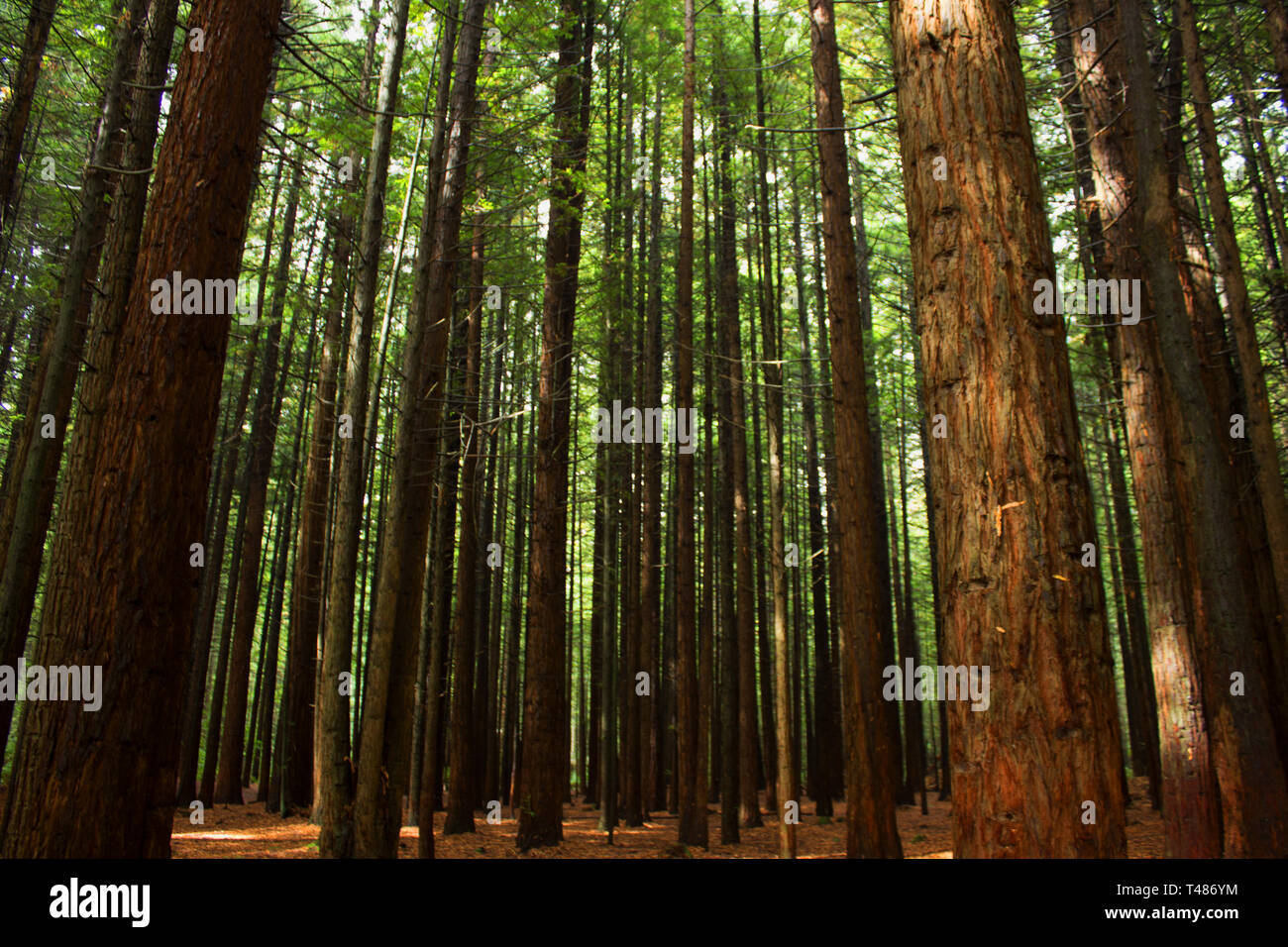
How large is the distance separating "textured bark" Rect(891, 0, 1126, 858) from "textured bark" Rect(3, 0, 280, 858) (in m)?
4.01

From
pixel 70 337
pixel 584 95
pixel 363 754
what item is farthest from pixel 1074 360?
pixel 70 337

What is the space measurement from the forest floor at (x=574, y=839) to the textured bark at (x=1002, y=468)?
8.64 meters

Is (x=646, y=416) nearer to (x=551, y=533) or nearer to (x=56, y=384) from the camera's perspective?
(x=551, y=533)

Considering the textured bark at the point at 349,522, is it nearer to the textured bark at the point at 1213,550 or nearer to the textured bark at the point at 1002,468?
the textured bark at the point at 1002,468

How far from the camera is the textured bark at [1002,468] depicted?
6.97 feet

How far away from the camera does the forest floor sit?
997 cm

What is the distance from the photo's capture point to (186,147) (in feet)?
14.5

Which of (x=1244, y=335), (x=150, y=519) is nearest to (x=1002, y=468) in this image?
(x=150, y=519)

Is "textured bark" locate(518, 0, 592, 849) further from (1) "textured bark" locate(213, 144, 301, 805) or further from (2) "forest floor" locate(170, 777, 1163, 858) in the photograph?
(1) "textured bark" locate(213, 144, 301, 805)

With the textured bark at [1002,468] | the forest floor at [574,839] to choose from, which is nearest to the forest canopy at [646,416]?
the textured bark at [1002,468]

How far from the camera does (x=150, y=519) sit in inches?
161

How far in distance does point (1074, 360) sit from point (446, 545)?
17.8 m

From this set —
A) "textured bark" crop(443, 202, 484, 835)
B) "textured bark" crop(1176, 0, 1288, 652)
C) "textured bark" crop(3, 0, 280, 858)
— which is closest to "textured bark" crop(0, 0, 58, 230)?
"textured bark" crop(3, 0, 280, 858)

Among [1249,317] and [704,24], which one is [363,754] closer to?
[1249,317]
